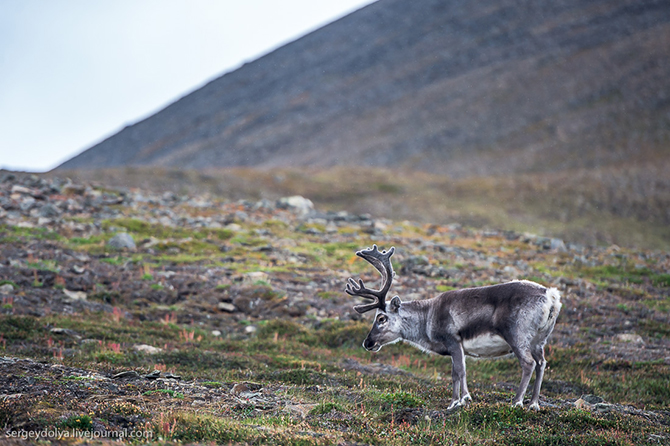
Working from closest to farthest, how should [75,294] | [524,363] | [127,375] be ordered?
[524,363] < [127,375] < [75,294]

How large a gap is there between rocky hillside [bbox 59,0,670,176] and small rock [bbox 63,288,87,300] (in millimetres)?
76008

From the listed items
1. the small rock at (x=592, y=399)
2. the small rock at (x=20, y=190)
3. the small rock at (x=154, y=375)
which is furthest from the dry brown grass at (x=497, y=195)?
the small rock at (x=154, y=375)

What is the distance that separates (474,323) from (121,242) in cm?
1963

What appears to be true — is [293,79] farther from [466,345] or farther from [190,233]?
[466,345]

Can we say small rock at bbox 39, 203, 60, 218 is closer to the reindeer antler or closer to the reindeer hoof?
the reindeer antler

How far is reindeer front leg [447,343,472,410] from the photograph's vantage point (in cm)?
1077

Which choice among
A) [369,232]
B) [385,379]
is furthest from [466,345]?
[369,232]

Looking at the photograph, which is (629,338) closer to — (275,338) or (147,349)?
(275,338)

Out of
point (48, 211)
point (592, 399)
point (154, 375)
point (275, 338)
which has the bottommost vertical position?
point (592, 399)

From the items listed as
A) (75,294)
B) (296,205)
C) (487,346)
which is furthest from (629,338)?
(296,205)

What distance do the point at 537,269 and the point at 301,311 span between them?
40.1 feet

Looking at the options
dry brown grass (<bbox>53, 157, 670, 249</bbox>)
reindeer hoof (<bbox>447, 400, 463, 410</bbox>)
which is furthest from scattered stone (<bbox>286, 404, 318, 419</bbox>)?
dry brown grass (<bbox>53, 157, 670, 249</bbox>)

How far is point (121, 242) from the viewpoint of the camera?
26094mm

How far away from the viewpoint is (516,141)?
98.6 metres
